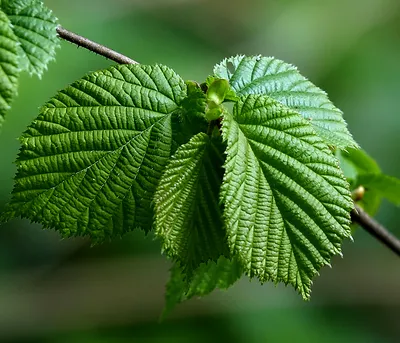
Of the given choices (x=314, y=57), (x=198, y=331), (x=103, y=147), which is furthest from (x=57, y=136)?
(x=314, y=57)

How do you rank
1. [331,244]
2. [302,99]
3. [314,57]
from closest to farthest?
1. [331,244]
2. [302,99]
3. [314,57]

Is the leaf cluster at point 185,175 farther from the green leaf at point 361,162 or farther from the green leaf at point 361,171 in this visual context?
the green leaf at point 361,162

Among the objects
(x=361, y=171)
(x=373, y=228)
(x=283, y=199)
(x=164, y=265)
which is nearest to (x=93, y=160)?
(x=283, y=199)

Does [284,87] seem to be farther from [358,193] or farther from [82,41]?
[358,193]

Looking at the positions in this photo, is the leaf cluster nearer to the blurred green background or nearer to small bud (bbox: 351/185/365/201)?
small bud (bbox: 351/185/365/201)

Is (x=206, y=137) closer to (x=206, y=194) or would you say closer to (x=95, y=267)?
(x=206, y=194)

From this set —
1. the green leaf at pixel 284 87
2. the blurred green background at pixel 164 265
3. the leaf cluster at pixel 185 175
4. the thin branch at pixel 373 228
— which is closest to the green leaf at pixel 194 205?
the leaf cluster at pixel 185 175
